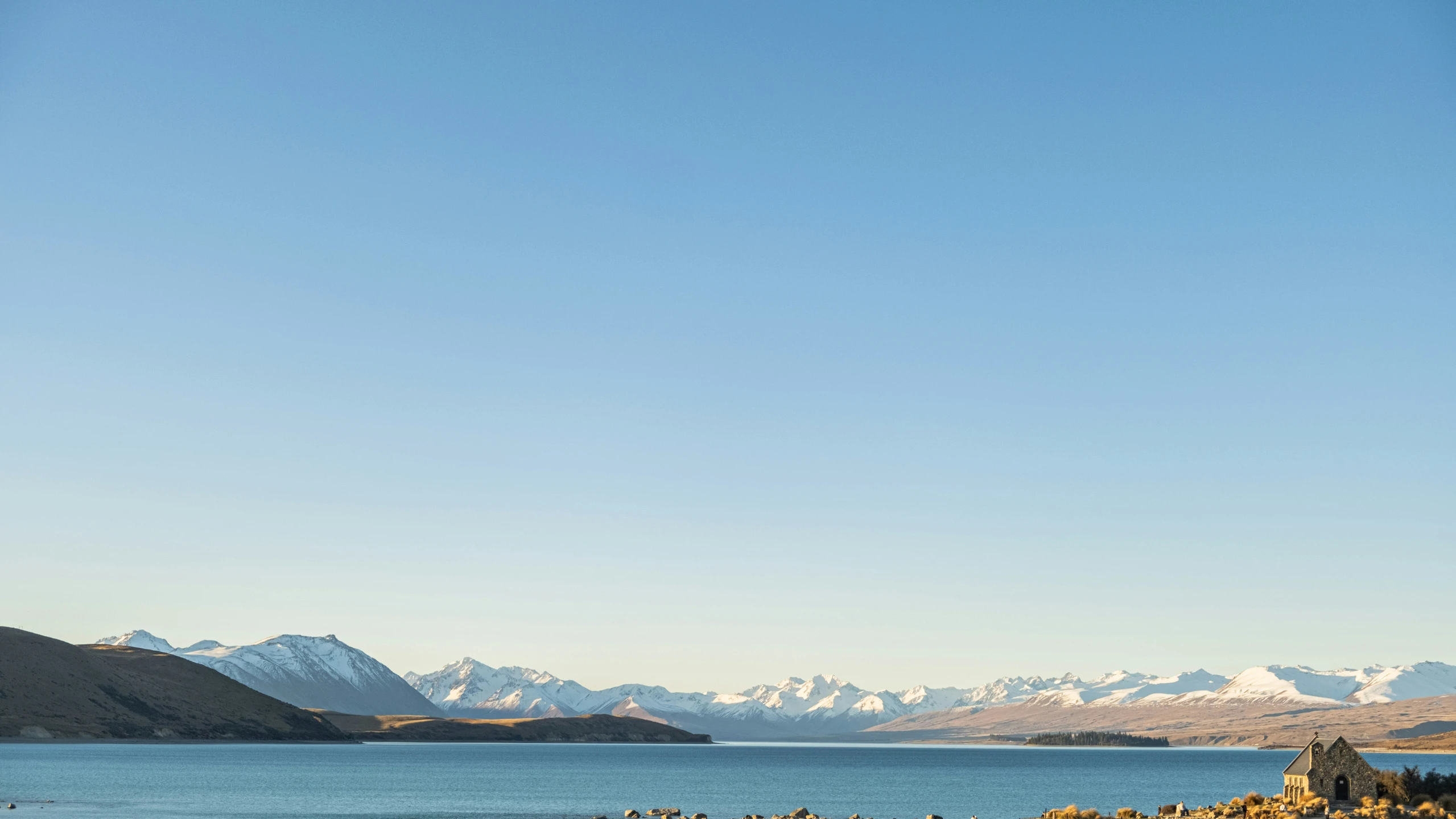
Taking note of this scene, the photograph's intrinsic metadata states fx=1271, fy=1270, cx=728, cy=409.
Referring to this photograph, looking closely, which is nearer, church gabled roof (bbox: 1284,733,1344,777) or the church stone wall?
the church stone wall

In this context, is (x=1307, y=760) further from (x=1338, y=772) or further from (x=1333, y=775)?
(x=1338, y=772)

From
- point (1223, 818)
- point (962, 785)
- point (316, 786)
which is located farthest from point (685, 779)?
point (1223, 818)

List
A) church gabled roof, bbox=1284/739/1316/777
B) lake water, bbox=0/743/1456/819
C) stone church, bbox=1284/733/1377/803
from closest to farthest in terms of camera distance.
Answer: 1. stone church, bbox=1284/733/1377/803
2. church gabled roof, bbox=1284/739/1316/777
3. lake water, bbox=0/743/1456/819

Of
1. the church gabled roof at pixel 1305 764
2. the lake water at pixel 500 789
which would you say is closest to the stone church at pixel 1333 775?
the church gabled roof at pixel 1305 764

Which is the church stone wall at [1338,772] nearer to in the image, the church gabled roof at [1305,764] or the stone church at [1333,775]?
the stone church at [1333,775]

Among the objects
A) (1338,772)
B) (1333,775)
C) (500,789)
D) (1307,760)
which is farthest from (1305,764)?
(500,789)

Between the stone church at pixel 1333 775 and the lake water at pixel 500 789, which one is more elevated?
the stone church at pixel 1333 775

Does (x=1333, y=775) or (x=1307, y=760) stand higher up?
(x=1307, y=760)

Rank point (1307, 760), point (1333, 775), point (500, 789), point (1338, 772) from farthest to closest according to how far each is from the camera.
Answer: point (500, 789) < point (1307, 760) < point (1338, 772) < point (1333, 775)

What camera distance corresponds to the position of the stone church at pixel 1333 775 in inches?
2869

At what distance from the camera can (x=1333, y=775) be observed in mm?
73312

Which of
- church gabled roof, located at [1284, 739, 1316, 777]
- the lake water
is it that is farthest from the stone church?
Answer: the lake water

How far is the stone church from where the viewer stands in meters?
72.9

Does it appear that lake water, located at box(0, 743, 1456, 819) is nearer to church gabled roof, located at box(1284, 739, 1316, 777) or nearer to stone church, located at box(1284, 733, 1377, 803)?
church gabled roof, located at box(1284, 739, 1316, 777)
